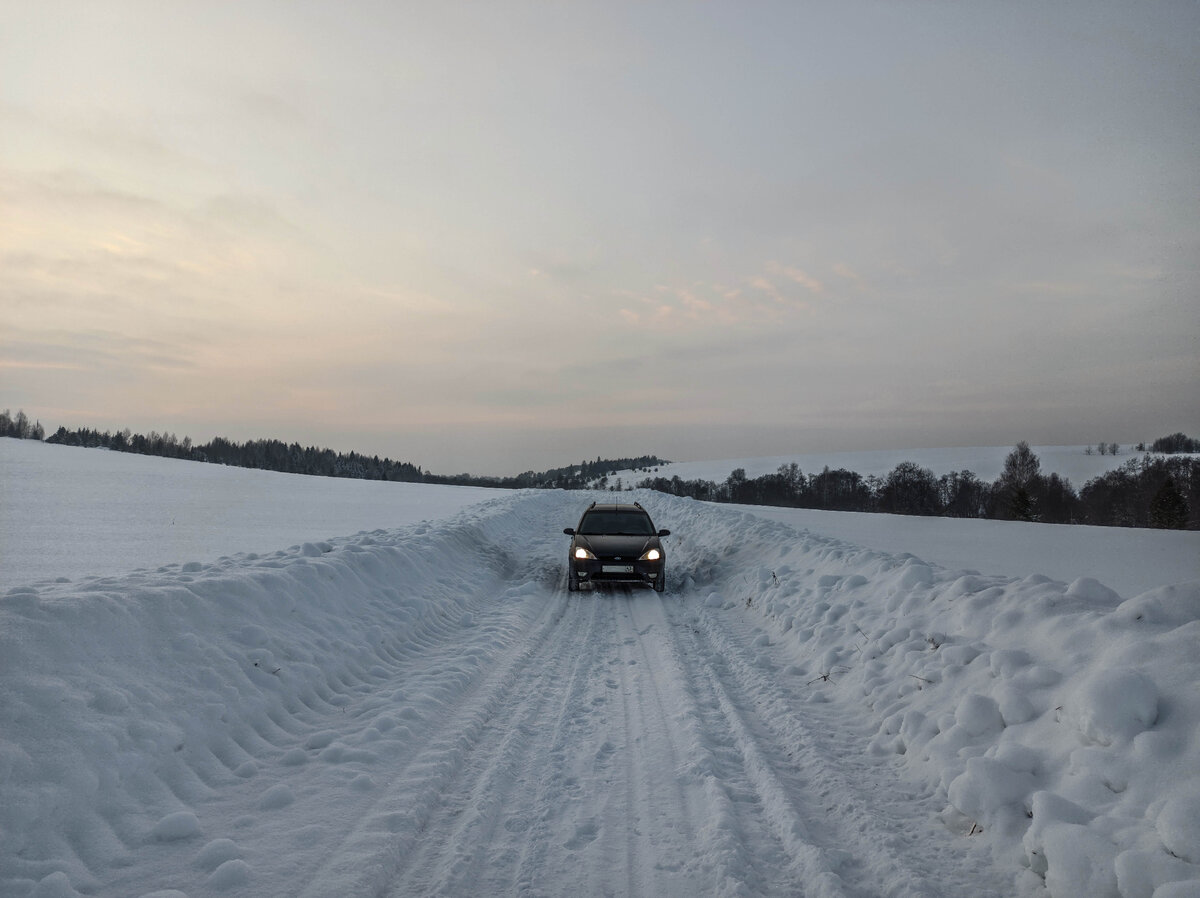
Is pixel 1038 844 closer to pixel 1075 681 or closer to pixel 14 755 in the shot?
pixel 1075 681

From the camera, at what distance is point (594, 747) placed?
484 centimetres

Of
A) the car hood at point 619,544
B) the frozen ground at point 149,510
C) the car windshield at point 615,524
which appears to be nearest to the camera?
the car hood at point 619,544

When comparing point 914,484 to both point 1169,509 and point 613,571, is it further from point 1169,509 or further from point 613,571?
point 613,571

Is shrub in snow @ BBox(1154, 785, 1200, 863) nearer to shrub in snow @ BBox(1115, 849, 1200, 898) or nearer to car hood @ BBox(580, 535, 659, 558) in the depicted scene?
shrub in snow @ BBox(1115, 849, 1200, 898)

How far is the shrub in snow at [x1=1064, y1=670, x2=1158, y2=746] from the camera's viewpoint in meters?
3.57

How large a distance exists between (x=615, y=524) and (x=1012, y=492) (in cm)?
7782

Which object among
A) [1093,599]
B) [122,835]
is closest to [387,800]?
[122,835]

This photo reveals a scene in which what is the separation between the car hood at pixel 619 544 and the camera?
38.5ft

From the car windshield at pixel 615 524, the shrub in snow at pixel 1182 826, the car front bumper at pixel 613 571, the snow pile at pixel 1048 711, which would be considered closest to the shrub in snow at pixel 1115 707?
the snow pile at pixel 1048 711

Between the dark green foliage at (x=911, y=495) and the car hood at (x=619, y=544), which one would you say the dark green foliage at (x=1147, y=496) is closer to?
the dark green foliage at (x=911, y=495)

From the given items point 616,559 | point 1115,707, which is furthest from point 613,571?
point 1115,707

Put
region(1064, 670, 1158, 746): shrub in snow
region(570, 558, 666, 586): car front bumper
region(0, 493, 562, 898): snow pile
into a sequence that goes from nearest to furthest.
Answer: region(0, 493, 562, 898): snow pile, region(1064, 670, 1158, 746): shrub in snow, region(570, 558, 666, 586): car front bumper

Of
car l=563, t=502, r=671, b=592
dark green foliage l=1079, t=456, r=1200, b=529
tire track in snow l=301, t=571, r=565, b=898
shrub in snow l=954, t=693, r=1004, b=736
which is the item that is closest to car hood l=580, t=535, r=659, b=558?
car l=563, t=502, r=671, b=592

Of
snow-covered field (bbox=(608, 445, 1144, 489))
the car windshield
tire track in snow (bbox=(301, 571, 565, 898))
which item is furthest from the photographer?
snow-covered field (bbox=(608, 445, 1144, 489))
